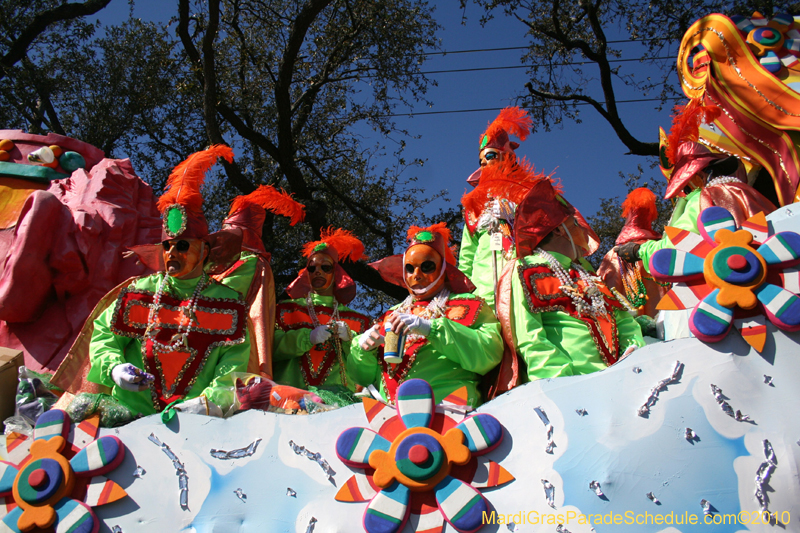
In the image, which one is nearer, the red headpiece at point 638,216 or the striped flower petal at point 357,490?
the striped flower petal at point 357,490

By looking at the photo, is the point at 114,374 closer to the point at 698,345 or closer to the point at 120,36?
the point at 698,345

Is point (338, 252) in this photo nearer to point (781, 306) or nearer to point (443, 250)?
point (443, 250)

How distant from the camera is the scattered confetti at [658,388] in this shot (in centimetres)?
237

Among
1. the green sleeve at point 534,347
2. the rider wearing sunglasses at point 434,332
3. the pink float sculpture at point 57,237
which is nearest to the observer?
the green sleeve at point 534,347

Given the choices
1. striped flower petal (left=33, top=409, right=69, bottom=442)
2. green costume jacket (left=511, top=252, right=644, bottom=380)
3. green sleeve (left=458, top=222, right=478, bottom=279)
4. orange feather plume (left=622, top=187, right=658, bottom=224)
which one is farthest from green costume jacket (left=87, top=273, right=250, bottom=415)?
orange feather plume (left=622, top=187, right=658, bottom=224)

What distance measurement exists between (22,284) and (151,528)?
2.98 metres

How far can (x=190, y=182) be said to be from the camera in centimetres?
409

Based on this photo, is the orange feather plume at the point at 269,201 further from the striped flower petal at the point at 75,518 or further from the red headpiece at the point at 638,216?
the striped flower petal at the point at 75,518

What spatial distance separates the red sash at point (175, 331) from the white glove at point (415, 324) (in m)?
1.14

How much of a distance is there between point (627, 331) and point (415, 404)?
156cm

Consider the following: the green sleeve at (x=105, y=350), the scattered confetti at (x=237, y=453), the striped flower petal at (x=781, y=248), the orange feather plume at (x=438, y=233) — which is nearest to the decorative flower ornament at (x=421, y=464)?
the scattered confetti at (x=237, y=453)

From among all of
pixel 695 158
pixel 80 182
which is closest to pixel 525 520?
pixel 695 158

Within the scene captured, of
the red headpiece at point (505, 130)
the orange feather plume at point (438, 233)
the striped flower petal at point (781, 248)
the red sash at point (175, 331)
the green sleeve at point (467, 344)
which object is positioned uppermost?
the red headpiece at point (505, 130)

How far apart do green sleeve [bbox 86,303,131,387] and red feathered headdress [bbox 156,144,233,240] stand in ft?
1.87
